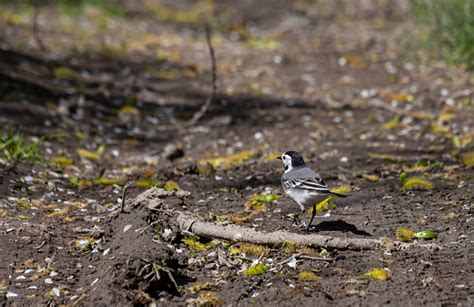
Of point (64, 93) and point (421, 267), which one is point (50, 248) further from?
point (64, 93)

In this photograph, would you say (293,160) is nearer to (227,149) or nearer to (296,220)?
(296,220)

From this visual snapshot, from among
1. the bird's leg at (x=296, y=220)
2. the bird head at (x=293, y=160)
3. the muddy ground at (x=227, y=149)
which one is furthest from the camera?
the bird head at (x=293, y=160)

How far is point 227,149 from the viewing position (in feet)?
22.8

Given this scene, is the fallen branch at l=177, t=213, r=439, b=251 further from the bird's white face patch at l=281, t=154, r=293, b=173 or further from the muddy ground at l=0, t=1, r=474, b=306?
the bird's white face patch at l=281, t=154, r=293, b=173

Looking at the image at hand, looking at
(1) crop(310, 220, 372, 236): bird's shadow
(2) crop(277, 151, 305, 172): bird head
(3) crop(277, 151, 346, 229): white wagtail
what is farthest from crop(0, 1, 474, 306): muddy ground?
(2) crop(277, 151, 305, 172): bird head

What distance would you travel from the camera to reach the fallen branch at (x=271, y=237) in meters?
3.97

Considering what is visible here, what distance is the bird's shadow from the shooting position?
4230mm

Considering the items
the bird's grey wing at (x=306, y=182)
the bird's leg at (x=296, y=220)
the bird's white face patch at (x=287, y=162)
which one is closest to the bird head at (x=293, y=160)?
the bird's white face patch at (x=287, y=162)

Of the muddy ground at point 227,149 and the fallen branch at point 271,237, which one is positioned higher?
the fallen branch at point 271,237

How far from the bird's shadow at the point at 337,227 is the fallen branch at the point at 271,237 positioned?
22cm

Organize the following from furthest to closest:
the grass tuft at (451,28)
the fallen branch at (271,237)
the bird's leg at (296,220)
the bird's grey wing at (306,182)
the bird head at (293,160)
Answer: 1. the grass tuft at (451,28)
2. the bird head at (293,160)
3. the bird's leg at (296,220)
4. the bird's grey wing at (306,182)
5. the fallen branch at (271,237)

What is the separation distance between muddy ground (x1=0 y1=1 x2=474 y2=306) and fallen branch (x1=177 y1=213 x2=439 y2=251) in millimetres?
52

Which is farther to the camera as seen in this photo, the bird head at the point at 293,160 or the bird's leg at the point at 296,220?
the bird head at the point at 293,160

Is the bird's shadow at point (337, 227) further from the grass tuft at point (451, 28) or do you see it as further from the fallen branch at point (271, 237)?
the grass tuft at point (451, 28)
